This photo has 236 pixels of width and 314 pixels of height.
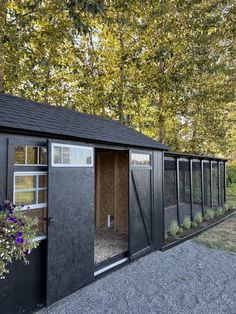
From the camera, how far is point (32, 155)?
10.8 feet

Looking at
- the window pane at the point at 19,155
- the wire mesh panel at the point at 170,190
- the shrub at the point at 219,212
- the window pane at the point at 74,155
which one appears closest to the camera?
the window pane at the point at 19,155

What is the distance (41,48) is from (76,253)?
6254 millimetres

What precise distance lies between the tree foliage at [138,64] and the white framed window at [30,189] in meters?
4.22

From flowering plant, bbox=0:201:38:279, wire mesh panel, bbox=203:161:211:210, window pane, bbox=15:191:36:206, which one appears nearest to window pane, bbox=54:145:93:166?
window pane, bbox=15:191:36:206

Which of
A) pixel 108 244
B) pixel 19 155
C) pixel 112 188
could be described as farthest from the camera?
pixel 112 188

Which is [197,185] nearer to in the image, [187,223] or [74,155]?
[187,223]

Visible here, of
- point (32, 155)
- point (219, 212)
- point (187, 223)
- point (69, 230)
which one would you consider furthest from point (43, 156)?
point (219, 212)

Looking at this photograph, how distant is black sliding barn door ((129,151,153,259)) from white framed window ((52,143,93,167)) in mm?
1239

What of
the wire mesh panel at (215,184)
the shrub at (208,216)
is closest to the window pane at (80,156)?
→ the shrub at (208,216)

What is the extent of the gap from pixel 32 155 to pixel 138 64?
6.23 m

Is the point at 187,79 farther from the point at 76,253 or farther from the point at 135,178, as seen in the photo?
the point at 76,253

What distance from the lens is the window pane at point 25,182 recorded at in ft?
9.98

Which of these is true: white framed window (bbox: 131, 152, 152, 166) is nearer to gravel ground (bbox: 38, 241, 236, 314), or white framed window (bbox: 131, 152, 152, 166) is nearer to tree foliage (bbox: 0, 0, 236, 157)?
gravel ground (bbox: 38, 241, 236, 314)

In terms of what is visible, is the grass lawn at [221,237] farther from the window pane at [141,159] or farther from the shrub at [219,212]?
the window pane at [141,159]
